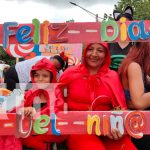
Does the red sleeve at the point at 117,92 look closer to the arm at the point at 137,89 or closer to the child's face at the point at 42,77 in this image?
the arm at the point at 137,89

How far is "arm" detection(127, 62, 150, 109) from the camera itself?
108 inches

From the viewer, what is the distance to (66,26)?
2.75 meters

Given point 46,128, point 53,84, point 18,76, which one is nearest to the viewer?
point 46,128

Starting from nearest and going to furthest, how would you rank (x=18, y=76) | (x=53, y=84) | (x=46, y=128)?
(x=46, y=128) → (x=53, y=84) → (x=18, y=76)

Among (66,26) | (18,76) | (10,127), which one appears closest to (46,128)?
(10,127)

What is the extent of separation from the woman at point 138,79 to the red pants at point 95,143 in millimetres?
225

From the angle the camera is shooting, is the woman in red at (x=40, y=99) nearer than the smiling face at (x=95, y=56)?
Yes

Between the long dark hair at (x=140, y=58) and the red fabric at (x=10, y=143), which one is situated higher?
the long dark hair at (x=140, y=58)

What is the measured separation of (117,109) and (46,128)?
51cm

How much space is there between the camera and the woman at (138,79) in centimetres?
275

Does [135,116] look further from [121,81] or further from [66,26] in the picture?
[66,26]

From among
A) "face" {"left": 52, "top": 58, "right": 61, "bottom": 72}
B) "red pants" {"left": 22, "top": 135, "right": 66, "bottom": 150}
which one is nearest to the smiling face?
"red pants" {"left": 22, "top": 135, "right": 66, "bottom": 150}

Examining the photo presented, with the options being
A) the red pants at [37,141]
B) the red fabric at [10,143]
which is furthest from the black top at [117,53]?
the red fabric at [10,143]

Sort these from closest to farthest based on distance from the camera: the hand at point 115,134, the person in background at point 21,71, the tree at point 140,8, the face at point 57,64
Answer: the hand at point 115,134, the person in background at point 21,71, the face at point 57,64, the tree at point 140,8
